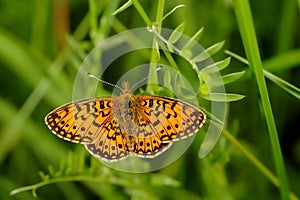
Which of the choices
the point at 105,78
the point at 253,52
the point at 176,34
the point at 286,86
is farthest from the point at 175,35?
the point at 105,78

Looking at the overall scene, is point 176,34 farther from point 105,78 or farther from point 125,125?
point 105,78

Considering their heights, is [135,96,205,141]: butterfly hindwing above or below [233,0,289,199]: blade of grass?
below

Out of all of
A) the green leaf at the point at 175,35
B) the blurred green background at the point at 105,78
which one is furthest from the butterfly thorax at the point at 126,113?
the blurred green background at the point at 105,78

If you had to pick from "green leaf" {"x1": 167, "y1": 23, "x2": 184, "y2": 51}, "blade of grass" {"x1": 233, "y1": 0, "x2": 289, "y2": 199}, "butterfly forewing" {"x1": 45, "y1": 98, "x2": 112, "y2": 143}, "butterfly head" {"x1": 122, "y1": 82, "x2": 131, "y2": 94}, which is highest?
"blade of grass" {"x1": 233, "y1": 0, "x2": 289, "y2": 199}

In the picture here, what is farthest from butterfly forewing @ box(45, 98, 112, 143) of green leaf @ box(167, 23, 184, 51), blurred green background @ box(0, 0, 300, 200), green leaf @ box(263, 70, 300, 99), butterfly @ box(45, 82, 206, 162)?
blurred green background @ box(0, 0, 300, 200)

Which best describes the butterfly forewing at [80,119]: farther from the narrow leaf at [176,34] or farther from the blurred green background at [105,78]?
the blurred green background at [105,78]

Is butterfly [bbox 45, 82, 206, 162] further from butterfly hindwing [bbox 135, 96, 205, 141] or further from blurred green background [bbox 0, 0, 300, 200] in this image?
blurred green background [bbox 0, 0, 300, 200]
